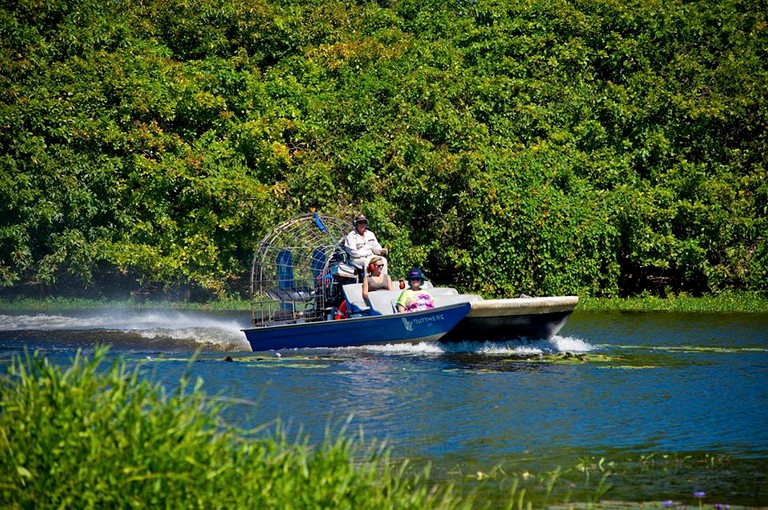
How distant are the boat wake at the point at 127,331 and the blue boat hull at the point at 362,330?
139 centimetres

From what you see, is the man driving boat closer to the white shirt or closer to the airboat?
the white shirt

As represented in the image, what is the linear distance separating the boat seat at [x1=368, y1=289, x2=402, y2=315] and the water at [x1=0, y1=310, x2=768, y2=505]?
28.4 inches

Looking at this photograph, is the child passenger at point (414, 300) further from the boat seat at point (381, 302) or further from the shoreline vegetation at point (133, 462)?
the shoreline vegetation at point (133, 462)

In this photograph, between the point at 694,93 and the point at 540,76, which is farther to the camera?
the point at 540,76

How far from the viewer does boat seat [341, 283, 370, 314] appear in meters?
20.8

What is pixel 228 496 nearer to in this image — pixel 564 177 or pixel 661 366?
pixel 661 366

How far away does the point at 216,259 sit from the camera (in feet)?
112

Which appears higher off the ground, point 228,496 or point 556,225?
point 556,225

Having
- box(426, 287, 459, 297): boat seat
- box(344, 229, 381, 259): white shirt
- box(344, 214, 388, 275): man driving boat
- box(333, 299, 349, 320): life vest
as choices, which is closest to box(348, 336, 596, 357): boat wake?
box(333, 299, 349, 320): life vest

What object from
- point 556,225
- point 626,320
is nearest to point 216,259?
point 556,225

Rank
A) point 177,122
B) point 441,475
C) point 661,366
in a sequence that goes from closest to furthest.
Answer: point 441,475 < point 661,366 < point 177,122

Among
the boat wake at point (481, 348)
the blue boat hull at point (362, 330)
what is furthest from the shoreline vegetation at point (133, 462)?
the boat wake at point (481, 348)

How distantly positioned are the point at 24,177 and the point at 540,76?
16.6 meters

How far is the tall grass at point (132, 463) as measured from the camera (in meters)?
6.95
